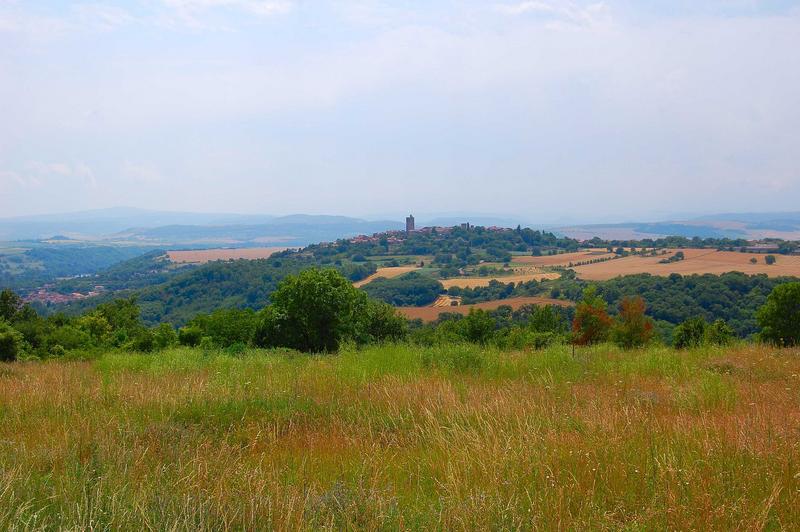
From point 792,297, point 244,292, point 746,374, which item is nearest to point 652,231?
point 244,292

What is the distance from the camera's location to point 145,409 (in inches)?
264

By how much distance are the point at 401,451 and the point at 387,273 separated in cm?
7858

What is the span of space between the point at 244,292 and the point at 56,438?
238ft

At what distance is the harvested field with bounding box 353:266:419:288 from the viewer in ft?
255

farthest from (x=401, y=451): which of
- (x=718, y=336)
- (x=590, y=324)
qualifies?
(x=590, y=324)

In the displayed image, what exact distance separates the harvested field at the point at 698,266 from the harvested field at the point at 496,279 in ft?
16.2

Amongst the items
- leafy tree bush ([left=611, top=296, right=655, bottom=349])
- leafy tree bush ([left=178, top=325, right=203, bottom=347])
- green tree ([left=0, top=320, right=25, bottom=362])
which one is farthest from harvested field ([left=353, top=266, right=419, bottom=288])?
green tree ([left=0, top=320, right=25, bottom=362])

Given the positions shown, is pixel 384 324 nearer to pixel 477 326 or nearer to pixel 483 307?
pixel 477 326

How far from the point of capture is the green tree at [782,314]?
22.0 m

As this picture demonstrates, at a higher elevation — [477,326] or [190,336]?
[190,336]

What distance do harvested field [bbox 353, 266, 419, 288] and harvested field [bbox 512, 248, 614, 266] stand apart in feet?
68.4

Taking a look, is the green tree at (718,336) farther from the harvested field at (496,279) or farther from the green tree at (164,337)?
the harvested field at (496,279)

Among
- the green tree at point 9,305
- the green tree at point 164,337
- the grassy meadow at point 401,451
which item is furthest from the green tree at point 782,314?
the green tree at point 9,305

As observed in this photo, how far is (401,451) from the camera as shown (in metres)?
5.45
